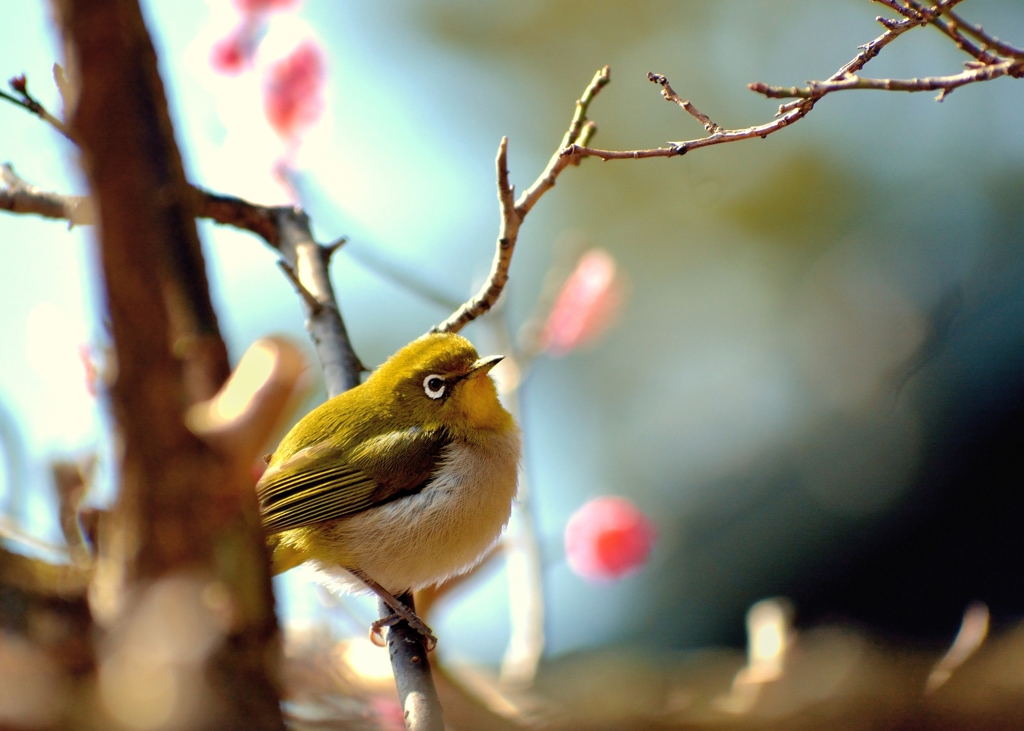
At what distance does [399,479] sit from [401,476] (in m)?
0.01

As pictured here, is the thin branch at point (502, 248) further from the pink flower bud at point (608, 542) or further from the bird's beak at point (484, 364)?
the pink flower bud at point (608, 542)

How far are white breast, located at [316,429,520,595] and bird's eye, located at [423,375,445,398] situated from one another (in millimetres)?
298

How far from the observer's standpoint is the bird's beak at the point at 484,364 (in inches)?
136

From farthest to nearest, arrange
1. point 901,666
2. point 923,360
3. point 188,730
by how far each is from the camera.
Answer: point 923,360 < point 901,666 < point 188,730

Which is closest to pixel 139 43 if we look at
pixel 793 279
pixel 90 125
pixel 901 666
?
pixel 90 125

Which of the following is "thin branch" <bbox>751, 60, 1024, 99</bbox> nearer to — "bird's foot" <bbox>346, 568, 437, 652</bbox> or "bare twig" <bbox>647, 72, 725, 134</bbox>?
"bare twig" <bbox>647, 72, 725, 134</bbox>

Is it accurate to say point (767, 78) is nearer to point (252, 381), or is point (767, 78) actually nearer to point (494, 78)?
point (494, 78)

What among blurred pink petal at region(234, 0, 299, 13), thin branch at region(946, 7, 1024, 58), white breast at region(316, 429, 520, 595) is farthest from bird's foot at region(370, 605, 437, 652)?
blurred pink petal at region(234, 0, 299, 13)

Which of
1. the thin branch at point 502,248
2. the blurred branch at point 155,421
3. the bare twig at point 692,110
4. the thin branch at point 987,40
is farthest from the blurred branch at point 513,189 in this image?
the blurred branch at point 155,421

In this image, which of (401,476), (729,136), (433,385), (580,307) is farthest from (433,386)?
(729,136)

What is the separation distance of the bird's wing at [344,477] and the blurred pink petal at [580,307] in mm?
1024

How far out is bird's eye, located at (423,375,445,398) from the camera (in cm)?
349

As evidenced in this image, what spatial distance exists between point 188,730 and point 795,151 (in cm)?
706

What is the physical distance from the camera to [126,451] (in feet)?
3.61
